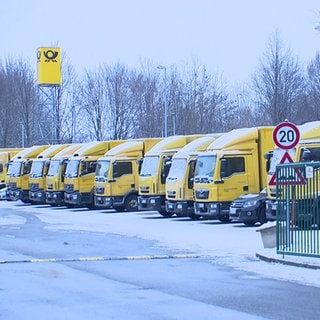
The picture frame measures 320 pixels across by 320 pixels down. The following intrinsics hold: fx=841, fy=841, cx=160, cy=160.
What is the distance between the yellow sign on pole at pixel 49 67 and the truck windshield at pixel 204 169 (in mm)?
45703

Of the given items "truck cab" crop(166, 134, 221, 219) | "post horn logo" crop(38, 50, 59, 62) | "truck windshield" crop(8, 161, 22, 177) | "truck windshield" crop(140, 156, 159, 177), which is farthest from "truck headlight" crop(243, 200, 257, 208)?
"post horn logo" crop(38, 50, 59, 62)

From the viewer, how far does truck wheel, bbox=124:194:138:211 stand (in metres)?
38.5

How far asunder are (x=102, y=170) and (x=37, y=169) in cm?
940

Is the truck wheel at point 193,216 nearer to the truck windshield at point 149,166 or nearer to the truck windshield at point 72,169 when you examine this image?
the truck windshield at point 149,166

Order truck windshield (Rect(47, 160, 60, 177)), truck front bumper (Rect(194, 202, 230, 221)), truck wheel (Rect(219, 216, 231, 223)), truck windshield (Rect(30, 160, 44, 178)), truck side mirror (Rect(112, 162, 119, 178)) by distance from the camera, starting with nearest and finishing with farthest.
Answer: truck front bumper (Rect(194, 202, 230, 221)) < truck wheel (Rect(219, 216, 231, 223)) < truck side mirror (Rect(112, 162, 119, 178)) < truck windshield (Rect(47, 160, 60, 177)) < truck windshield (Rect(30, 160, 44, 178))

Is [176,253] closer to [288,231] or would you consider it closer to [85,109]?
[288,231]

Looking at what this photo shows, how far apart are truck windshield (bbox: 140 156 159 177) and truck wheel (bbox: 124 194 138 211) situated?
336 centimetres

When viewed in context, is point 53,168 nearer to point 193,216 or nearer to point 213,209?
point 193,216

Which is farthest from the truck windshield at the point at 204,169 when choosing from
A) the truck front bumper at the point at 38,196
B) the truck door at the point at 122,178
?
the truck front bumper at the point at 38,196

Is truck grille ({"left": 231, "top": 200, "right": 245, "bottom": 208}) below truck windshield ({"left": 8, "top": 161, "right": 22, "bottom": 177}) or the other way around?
below

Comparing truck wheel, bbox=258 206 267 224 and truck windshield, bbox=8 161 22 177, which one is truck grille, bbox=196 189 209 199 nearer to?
truck wheel, bbox=258 206 267 224

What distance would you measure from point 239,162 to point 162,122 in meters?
41.6

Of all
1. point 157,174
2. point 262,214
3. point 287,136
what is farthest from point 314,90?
point 287,136

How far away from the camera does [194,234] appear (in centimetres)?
2520
